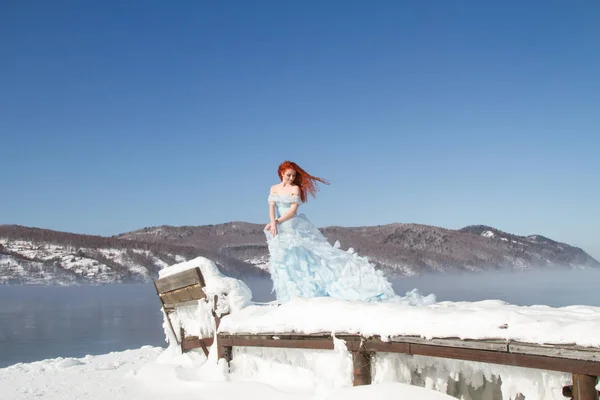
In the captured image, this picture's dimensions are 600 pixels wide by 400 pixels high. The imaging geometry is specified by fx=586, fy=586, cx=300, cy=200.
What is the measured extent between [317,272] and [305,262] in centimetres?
22

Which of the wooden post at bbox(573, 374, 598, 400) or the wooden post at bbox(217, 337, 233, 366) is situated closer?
the wooden post at bbox(573, 374, 598, 400)

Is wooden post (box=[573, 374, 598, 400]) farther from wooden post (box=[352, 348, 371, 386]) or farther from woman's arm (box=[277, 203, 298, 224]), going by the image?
woman's arm (box=[277, 203, 298, 224])

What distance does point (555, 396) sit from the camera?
4.35 m

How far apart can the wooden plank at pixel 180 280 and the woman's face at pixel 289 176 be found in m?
1.84

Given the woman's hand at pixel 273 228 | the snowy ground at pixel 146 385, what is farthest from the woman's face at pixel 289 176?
the snowy ground at pixel 146 385

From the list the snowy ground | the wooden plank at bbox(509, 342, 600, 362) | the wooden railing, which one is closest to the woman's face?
the wooden railing

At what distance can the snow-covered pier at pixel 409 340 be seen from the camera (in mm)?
4195

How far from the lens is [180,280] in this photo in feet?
27.9

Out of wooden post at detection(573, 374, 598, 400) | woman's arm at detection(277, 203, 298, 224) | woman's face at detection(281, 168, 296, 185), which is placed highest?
woman's face at detection(281, 168, 296, 185)

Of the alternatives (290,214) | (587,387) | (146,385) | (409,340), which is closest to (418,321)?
(409,340)

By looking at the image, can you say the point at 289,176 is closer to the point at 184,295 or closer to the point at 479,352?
the point at 184,295

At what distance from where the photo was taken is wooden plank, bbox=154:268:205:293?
314 inches

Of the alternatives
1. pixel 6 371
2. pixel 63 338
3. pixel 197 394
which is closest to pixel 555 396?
pixel 197 394

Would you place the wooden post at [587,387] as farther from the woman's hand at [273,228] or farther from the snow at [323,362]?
the woman's hand at [273,228]
